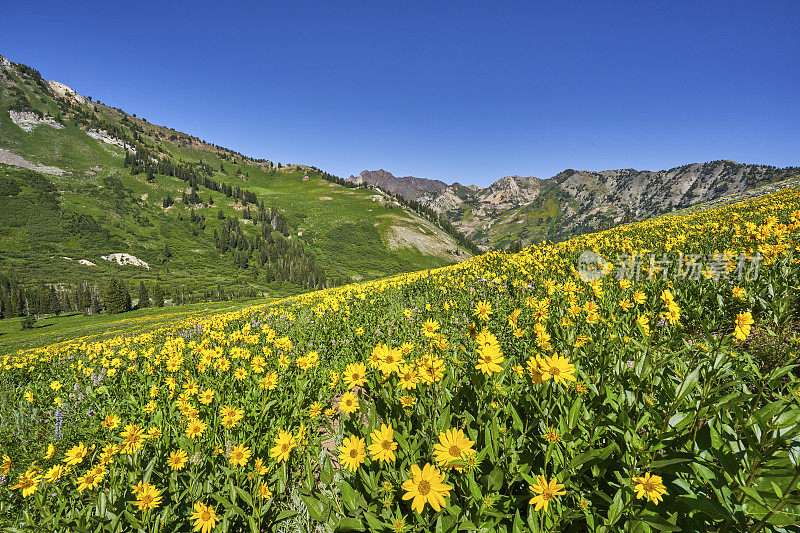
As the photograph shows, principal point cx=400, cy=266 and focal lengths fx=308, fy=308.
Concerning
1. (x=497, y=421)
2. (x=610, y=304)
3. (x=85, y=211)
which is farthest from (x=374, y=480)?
(x=85, y=211)

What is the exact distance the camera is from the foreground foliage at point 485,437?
205 cm

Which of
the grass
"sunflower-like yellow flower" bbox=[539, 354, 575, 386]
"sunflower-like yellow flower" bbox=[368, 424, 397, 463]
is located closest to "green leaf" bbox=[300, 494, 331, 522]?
"sunflower-like yellow flower" bbox=[368, 424, 397, 463]

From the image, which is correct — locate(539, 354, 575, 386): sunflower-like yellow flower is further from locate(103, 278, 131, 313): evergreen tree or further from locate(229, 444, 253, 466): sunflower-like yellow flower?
locate(103, 278, 131, 313): evergreen tree

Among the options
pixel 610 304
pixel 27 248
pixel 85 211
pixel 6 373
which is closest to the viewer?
pixel 610 304

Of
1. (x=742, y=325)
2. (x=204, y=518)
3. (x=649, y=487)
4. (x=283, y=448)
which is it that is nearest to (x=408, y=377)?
(x=283, y=448)

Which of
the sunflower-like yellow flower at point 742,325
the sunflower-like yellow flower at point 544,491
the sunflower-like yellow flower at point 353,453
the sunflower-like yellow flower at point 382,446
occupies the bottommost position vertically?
the sunflower-like yellow flower at point 544,491

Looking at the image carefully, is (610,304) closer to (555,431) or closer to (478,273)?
(555,431)

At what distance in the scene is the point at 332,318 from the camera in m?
10.3

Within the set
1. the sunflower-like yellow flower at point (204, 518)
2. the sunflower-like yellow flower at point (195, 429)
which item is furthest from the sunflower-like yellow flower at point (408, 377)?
the sunflower-like yellow flower at point (195, 429)

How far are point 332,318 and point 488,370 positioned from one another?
809 cm

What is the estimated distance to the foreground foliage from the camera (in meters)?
2.05

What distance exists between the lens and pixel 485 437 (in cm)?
264

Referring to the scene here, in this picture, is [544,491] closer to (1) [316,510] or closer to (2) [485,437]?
A: (2) [485,437]

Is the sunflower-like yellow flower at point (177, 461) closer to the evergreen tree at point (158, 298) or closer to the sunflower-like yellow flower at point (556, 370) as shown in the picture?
the sunflower-like yellow flower at point (556, 370)
